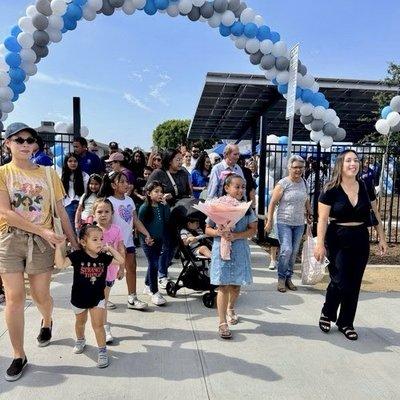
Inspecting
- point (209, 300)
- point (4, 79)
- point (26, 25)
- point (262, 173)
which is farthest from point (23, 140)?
point (262, 173)

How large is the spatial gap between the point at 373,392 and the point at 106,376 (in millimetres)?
1896

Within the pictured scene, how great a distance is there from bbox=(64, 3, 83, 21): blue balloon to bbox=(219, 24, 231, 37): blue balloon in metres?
2.42

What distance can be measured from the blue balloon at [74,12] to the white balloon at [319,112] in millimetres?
4381

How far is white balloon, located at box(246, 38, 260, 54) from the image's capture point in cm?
741

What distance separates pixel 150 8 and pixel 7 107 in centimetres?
297

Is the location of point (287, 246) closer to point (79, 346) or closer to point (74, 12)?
point (79, 346)

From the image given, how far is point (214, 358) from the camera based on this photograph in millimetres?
3377

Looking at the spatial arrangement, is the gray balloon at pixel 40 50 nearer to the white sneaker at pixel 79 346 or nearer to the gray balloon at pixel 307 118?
the gray balloon at pixel 307 118

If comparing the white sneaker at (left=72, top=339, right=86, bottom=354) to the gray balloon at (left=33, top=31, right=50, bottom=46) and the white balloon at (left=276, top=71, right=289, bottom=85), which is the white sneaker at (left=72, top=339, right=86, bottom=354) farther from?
the white balloon at (left=276, top=71, right=289, bottom=85)

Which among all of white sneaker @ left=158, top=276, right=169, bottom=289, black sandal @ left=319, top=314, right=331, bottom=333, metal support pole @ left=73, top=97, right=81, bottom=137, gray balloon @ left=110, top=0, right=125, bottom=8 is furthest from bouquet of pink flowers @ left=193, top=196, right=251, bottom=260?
gray balloon @ left=110, top=0, right=125, bottom=8

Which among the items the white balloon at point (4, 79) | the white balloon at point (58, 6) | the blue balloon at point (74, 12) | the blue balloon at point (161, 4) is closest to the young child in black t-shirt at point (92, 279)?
the white balloon at point (4, 79)

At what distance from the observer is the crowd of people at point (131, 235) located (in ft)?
9.97

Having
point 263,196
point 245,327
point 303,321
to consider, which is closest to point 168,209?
point 245,327

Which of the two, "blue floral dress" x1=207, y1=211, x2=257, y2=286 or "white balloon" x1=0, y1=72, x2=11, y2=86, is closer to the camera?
"blue floral dress" x1=207, y1=211, x2=257, y2=286
